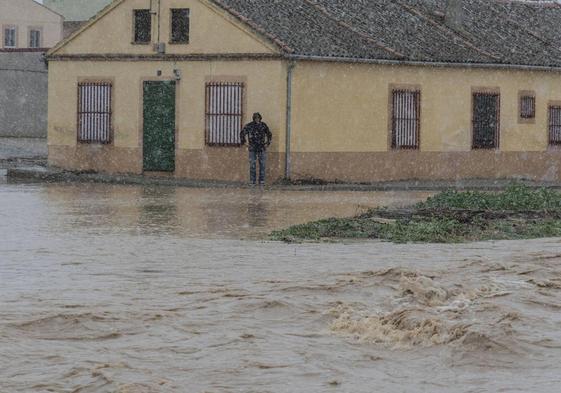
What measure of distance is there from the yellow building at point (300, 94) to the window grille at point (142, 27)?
4 cm

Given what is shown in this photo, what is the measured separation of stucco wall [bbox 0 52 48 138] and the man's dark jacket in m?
21.9

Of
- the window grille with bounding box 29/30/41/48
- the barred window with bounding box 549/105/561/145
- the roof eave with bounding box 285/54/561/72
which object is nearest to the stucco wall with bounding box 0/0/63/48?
the window grille with bounding box 29/30/41/48

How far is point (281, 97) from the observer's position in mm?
34406

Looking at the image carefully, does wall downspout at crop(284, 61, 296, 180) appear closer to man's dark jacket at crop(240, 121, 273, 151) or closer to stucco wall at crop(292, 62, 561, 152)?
stucco wall at crop(292, 62, 561, 152)

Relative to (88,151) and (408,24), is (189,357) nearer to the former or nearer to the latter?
(88,151)

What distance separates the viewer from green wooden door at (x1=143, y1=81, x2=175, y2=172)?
119 ft

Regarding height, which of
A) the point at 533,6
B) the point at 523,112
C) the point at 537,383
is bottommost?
the point at 537,383

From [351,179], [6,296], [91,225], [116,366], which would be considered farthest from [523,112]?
[116,366]

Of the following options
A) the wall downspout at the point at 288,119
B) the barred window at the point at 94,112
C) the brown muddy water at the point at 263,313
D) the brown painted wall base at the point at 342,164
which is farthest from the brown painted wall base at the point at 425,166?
the brown muddy water at the point at 263,313

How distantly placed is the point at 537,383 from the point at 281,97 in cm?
2326

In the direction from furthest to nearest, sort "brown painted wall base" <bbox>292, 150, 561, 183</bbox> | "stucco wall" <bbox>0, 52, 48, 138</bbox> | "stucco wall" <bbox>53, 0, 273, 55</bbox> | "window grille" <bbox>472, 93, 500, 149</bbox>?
"stucco wall" <bbox>0, 52, 48, 138</bbox> → "window grille" <bbox>472, 93, 500, 149</bbox> → "brown painted wall base" <bbox>292, 150, 561, 183</bbox> → "stucco wall" <bbox>53, 0, 273, 55</bbox>

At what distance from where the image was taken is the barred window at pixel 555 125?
1624 inches

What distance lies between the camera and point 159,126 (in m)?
36.4

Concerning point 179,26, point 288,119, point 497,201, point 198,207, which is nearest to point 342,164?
point 288,119
